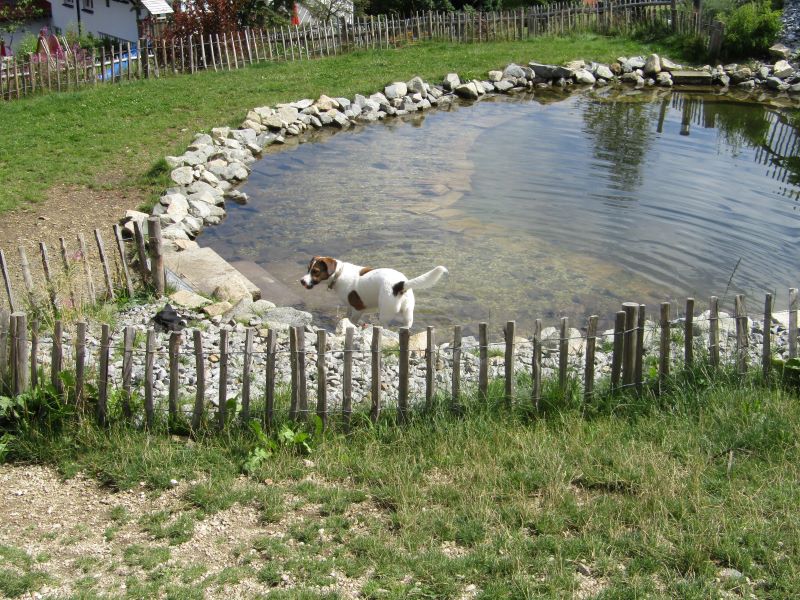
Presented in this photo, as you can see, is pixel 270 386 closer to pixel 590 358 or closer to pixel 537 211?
pixel 590 358

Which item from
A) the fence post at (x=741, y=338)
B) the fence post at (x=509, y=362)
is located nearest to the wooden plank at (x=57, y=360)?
the fence post at (x=509, y=362)

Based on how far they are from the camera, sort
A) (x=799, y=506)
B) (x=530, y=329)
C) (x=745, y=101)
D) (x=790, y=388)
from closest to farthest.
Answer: (x=799, y=506)
(x=790, y=388)
(x=530, y=329)
(x=745, y=101)

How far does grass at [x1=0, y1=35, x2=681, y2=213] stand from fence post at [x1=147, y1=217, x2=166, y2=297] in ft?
16.1

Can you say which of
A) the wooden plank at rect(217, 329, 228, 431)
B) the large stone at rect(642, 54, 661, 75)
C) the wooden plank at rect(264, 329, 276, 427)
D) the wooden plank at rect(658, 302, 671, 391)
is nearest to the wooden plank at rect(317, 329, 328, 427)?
the wooden plank at rect(264, 329, 276, 427)

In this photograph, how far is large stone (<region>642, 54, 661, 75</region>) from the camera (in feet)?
88.3

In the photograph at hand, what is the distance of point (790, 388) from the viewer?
291 inches

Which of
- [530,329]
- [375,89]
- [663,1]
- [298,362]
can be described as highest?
[663,1]

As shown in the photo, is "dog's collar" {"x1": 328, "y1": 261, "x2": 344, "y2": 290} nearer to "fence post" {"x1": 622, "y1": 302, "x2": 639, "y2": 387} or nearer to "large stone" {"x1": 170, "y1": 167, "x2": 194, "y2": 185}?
"fence post" {"x1": 622, "y1": 302, "x2": 639, "y2": 387}

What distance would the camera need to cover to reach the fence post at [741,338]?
7500 millimetres

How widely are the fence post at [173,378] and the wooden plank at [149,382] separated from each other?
14 cm

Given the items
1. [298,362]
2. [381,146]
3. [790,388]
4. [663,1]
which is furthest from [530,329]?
[663,1]

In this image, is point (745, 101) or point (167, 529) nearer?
point (167, 529)

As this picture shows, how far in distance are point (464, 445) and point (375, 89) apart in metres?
18.0

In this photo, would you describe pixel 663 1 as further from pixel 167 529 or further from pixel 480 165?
pixel 167 529
